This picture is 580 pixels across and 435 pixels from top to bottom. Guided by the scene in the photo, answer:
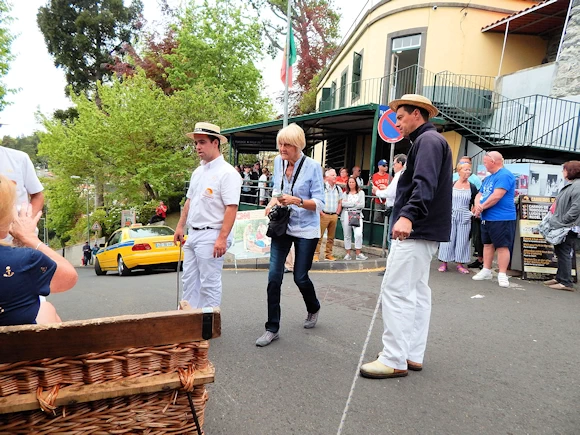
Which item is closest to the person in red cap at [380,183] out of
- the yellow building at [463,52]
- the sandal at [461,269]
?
the sandal at [461,269]

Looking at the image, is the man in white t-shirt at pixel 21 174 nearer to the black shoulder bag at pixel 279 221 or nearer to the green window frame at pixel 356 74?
the black shoulder bag at pixel 279 221

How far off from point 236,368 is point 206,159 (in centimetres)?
181

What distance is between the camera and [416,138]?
3.05m

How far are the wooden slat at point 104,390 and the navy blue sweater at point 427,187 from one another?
1807 mm

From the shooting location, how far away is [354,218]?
28.0ft

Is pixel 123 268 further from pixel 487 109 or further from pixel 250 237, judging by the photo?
pixel 487 109

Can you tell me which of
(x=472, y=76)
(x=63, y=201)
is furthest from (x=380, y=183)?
(x=63, y=201)

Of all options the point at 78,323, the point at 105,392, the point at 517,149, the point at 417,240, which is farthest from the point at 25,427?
the point at 517,149

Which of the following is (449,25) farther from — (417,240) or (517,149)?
(417,240)

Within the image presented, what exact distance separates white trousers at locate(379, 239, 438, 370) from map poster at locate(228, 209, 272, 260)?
5778 millimetres

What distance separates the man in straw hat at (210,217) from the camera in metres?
3.54

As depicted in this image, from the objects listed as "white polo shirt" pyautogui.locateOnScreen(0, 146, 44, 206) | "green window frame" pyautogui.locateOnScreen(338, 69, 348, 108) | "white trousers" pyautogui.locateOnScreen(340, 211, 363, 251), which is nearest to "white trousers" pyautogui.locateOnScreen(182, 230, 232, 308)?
"white polo shirt" pyautogui.locateOnScreen(0, 146, 44, 206)

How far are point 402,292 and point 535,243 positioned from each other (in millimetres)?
5042

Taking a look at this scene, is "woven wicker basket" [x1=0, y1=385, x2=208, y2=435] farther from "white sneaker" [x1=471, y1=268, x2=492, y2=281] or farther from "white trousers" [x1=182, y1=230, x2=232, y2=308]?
"white sneaker" [x1=471, y1=268, x2=492, y2=281]
